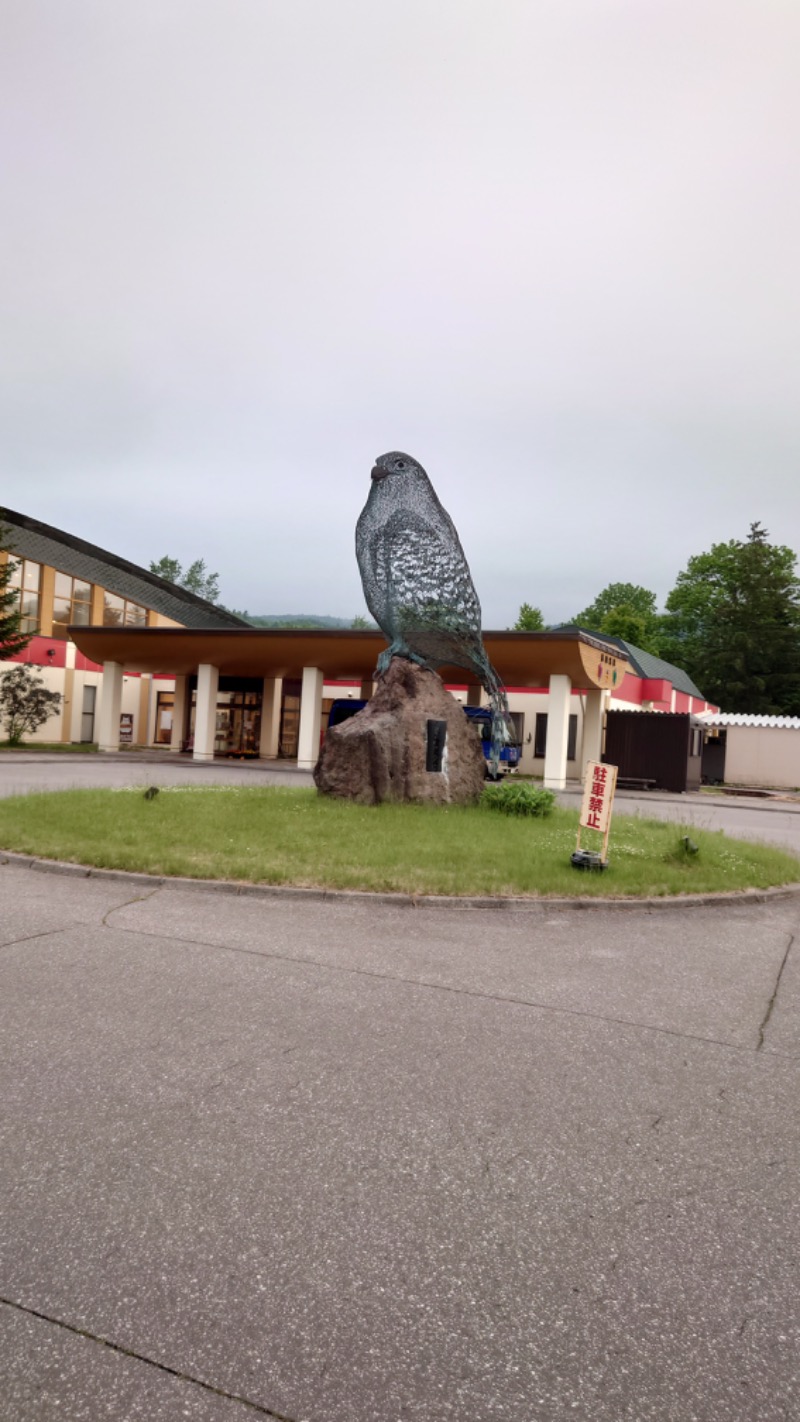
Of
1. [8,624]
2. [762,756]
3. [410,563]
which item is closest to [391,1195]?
[410,563]

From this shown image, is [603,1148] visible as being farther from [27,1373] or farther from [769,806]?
[769,806]

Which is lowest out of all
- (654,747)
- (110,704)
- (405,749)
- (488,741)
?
(405,749)

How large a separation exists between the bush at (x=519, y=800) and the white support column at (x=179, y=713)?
30560mm

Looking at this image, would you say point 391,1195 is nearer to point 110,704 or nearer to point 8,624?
point 110,704

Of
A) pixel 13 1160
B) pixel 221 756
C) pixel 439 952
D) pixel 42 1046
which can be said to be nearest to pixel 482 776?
pixel 439 952

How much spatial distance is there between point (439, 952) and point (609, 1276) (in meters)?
3.99

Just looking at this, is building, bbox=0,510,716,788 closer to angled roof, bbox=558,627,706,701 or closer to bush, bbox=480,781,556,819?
angled roof, bbox=558,627,706,701

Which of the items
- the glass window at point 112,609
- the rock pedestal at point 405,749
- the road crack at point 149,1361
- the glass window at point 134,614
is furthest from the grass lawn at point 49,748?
the road crack at point 149,1361

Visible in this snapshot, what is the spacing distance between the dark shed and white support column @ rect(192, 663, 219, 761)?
1488cm

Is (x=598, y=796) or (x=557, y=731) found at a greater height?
(x=557, y=731)

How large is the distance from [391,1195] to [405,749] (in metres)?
12.5

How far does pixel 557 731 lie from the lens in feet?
93.8

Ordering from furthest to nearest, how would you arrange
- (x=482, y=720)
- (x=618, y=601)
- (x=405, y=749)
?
(x=618, y=601), (x=482, y=720), (x=405, y=749)

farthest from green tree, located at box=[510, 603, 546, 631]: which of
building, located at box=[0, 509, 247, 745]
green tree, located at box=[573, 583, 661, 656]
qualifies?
building, located at box=[0, 509, 247, 745]
